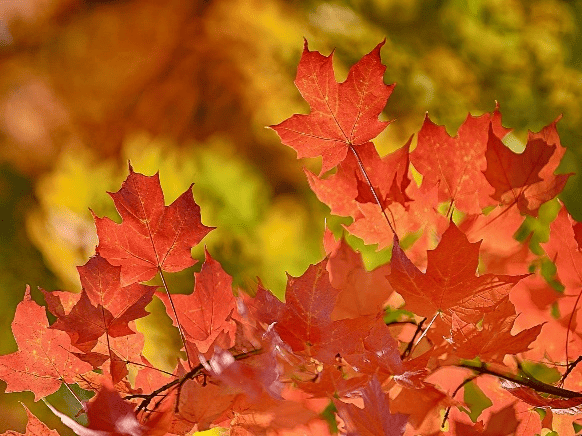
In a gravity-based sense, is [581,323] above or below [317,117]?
below

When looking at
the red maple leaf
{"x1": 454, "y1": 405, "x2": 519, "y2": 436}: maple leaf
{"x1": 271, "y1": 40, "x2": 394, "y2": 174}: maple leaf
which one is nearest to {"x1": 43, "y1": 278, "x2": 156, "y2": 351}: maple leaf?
the red maple leaf

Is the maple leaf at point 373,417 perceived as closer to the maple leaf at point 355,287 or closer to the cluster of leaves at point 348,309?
the cluster of leaves at point 348,309

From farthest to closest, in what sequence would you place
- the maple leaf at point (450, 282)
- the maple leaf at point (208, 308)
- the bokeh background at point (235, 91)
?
the bokeh background at point (235, 91)
the maple leaf at point (208, 308)
the maple leaf at point (450, 282)

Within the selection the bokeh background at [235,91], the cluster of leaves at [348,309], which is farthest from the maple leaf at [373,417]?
the bokeh background at [235,91]

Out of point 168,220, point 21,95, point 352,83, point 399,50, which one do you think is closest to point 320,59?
point 352,83

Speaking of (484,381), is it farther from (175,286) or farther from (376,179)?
(175,286)
